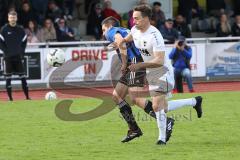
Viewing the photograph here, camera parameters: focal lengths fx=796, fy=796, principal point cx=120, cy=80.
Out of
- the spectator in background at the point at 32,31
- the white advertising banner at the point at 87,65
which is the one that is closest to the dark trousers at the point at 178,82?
the white advertising banner at the point at 87,65

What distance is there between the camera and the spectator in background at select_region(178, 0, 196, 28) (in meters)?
27.0

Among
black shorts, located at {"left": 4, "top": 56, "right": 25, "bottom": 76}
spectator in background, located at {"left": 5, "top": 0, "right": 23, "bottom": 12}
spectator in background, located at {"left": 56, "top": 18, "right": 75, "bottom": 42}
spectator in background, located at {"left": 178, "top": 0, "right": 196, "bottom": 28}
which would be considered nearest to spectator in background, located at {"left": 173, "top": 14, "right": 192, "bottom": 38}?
spectator in background, located at {"left": 178, "top": 0, "right": 196, "bottom": 28}

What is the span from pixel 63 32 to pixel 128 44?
1266 cm

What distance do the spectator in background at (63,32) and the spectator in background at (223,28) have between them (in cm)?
500

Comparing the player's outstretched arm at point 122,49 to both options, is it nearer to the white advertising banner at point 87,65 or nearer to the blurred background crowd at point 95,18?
the white advertising banner at point 87,65

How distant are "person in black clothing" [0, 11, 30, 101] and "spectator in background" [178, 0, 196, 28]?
8.99m

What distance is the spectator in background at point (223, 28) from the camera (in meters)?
25.8

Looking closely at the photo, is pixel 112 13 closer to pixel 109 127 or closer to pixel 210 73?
pixel 210 73

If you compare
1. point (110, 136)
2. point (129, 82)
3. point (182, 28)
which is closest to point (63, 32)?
point (182, 28)

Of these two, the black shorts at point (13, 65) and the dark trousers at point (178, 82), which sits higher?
the black shorts at point (13, 65)

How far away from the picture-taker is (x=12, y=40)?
1911cm

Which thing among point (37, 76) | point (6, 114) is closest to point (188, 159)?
point (6, 114)

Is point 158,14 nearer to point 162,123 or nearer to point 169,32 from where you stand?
point 169,32

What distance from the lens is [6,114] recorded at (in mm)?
15328
